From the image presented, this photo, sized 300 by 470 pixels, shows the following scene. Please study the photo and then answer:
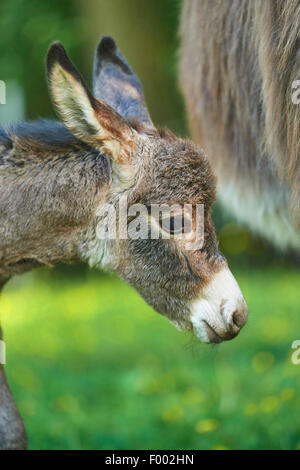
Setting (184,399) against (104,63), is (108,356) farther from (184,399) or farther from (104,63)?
(104,63)

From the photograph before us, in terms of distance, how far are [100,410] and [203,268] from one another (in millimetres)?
2250

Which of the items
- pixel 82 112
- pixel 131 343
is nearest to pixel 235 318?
pixel 82 112

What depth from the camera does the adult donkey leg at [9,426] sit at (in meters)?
2.84

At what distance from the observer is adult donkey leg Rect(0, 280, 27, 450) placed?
9.30ft

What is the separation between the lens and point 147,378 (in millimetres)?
4918

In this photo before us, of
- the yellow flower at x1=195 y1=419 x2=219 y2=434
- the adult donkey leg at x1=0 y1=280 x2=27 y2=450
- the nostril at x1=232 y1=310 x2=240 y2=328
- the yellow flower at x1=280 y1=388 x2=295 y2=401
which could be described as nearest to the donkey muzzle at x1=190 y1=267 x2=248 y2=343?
the nostril at x1=232 y1=310 x2=240 y2=328

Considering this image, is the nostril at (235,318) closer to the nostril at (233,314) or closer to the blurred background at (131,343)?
the nostril at (233,314)

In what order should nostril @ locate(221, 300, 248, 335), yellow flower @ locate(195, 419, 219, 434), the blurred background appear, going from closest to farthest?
nostril @ locate(221, 300, 248, 335) → yellow flower @ locate(195, 419, 219, 434) → the blurred background

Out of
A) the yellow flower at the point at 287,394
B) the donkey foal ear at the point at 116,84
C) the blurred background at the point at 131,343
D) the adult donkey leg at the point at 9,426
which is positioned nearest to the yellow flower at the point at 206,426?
the blurred background at the point at 131,343

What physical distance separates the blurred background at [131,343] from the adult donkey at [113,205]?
1.31 feet

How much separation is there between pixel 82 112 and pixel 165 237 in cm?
61

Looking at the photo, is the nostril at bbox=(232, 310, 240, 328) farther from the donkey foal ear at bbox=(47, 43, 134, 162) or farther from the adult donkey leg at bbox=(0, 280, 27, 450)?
the adult donkey leg at bbox=(0, 280, 27, 450)

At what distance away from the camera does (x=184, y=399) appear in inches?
182

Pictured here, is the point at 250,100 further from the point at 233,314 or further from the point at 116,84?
the point at 233,314
